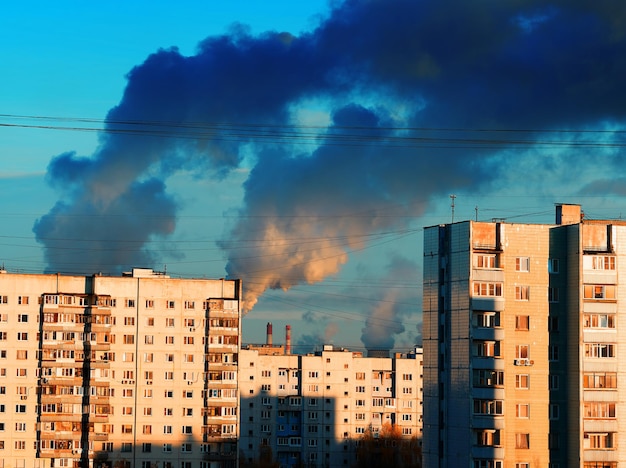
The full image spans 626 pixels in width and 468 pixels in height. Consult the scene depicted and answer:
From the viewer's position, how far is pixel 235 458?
161875 mm

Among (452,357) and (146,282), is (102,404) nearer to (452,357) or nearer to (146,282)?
(146,282)

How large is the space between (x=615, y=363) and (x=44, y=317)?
250 ft

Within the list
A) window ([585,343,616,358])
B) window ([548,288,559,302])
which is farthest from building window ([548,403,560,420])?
window ([548,288,559,302])

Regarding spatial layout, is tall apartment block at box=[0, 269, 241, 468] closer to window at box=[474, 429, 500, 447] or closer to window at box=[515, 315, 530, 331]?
window at box=[515, 315, 530, 331]

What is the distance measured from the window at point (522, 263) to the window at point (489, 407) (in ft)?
39.3

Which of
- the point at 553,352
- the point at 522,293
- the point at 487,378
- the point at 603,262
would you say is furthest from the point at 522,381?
the point at 603,262

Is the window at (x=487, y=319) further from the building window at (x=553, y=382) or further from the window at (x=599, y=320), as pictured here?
the window at (x=599, y=320)

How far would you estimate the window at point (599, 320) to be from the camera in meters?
111

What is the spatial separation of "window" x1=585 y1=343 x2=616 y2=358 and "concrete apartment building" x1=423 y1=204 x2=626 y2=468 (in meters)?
0.09

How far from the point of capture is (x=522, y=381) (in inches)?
4323

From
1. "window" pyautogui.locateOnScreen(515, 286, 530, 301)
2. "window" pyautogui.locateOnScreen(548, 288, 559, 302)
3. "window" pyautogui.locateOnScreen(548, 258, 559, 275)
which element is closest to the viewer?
"window" pyautogui.locateOnScreen(515, 286, 530, 301)

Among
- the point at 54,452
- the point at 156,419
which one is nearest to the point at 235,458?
the point at 156,419

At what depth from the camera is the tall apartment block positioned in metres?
157

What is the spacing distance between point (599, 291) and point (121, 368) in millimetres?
71358
